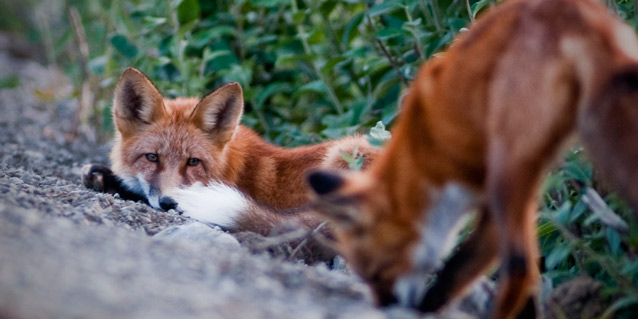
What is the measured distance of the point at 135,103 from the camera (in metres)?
4.83

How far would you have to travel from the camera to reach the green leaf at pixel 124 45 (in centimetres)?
619

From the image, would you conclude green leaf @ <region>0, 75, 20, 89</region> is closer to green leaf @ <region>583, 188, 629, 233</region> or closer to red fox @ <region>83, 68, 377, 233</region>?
red fox @ <region>83, 68, 377, 233</region>

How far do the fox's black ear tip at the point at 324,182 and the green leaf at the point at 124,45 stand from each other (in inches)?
167

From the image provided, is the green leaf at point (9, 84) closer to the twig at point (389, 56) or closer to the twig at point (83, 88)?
the twig at point (83, 88)

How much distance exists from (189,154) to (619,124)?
3.25 metres

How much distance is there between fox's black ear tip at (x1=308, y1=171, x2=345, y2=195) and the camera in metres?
2.57

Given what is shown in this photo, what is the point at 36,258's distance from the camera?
2111mm

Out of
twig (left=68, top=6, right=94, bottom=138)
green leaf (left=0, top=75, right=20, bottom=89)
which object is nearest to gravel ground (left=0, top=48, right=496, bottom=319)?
twig (left=68, top=6, right=94, bottom=138)

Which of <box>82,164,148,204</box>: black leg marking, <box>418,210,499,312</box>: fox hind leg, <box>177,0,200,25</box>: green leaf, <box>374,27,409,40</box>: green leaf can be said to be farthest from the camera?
<box>177,0,200,25</box>: green leaf

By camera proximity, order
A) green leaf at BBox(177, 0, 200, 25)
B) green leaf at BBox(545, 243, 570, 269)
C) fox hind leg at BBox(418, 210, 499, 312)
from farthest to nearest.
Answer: green leaf at BBox(177, 0, 200, 25) → green leaf at BBox(545, 243, 570, 269) → fox hind leg at BBox(418, 210, 499, 312)

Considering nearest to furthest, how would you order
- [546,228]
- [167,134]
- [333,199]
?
[333,199] → [546,228] → [167,134]

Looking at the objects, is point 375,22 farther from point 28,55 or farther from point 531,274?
point 28,55

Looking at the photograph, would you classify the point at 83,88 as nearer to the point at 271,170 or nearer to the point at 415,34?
the point at 271,170

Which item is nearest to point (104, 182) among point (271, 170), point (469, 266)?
point (271, 170)
